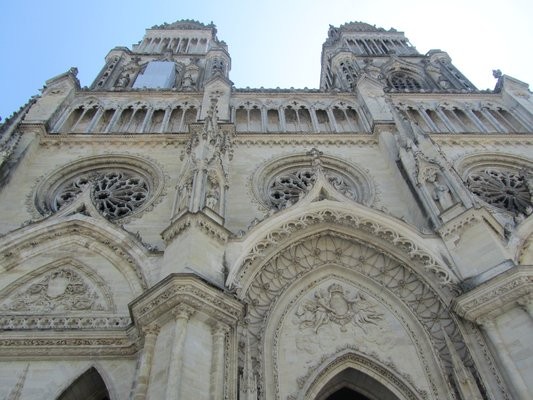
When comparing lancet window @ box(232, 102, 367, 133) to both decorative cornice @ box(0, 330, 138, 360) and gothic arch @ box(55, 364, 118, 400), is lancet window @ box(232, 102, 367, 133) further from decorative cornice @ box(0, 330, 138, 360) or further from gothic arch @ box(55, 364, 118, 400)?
gothic arch @ box(55, 364, 118, 400)

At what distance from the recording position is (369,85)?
19891 millimetres

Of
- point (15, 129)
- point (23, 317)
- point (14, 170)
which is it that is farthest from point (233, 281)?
point (15, 129)

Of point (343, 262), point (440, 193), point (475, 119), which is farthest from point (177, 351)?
point (475, 119)

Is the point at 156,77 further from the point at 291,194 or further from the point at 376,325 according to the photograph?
the point at 376,325

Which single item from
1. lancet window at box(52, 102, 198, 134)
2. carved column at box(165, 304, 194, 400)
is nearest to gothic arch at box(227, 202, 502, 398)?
carved column at box(165, 304, 194, 400)

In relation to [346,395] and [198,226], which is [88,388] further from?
[346,395]

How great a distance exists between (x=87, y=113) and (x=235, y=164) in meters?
7.10

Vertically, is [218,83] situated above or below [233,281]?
above

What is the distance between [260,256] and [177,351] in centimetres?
359

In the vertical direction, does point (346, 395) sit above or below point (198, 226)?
below

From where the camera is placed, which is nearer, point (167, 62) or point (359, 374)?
point (359, 374)

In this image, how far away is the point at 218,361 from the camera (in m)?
7.93

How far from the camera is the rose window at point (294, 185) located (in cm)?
1465

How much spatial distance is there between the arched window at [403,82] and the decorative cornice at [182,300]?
18.8 meters
